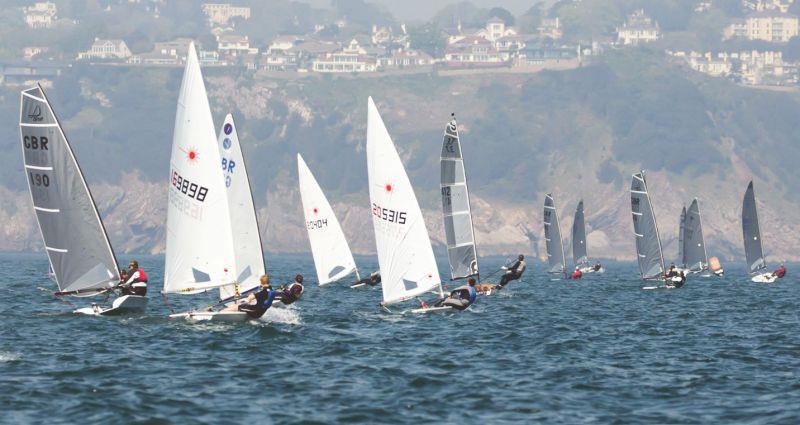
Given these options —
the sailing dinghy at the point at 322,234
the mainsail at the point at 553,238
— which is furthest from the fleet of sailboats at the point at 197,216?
the mainsail at the point at 553,238

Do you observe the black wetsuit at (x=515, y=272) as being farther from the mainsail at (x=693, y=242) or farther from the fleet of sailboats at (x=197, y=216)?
the mainsail at (x=693, y=242)

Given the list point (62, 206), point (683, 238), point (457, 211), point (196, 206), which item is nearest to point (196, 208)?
point (196, 206)

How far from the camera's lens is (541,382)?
111 feet

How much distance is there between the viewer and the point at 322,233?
Result: 70.4 metres

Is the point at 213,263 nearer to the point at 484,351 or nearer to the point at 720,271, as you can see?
the point at 484,351

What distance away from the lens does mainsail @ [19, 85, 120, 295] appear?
40.8 m

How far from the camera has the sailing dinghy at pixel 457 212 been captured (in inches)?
2333

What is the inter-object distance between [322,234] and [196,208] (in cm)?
3000

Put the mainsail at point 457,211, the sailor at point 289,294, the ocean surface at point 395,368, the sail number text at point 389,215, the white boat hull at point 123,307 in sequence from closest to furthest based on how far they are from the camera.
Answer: the ocean surface at point 395,368 → the white boat hull at point 123,307 → the sail number text at point 389,215 → the sailor at point 289,294 → the mainsail at point 457,211

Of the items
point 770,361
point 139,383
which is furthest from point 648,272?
point 139,383

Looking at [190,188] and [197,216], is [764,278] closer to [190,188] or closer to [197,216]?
[197,216]

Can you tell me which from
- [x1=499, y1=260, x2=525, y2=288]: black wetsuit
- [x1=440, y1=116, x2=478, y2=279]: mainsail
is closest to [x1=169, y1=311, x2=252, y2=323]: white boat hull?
[x1=440, y1=116, x2=478, y2=279]: mainsail

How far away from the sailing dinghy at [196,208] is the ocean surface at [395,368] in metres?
1.79

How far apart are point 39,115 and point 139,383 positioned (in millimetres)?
11829
